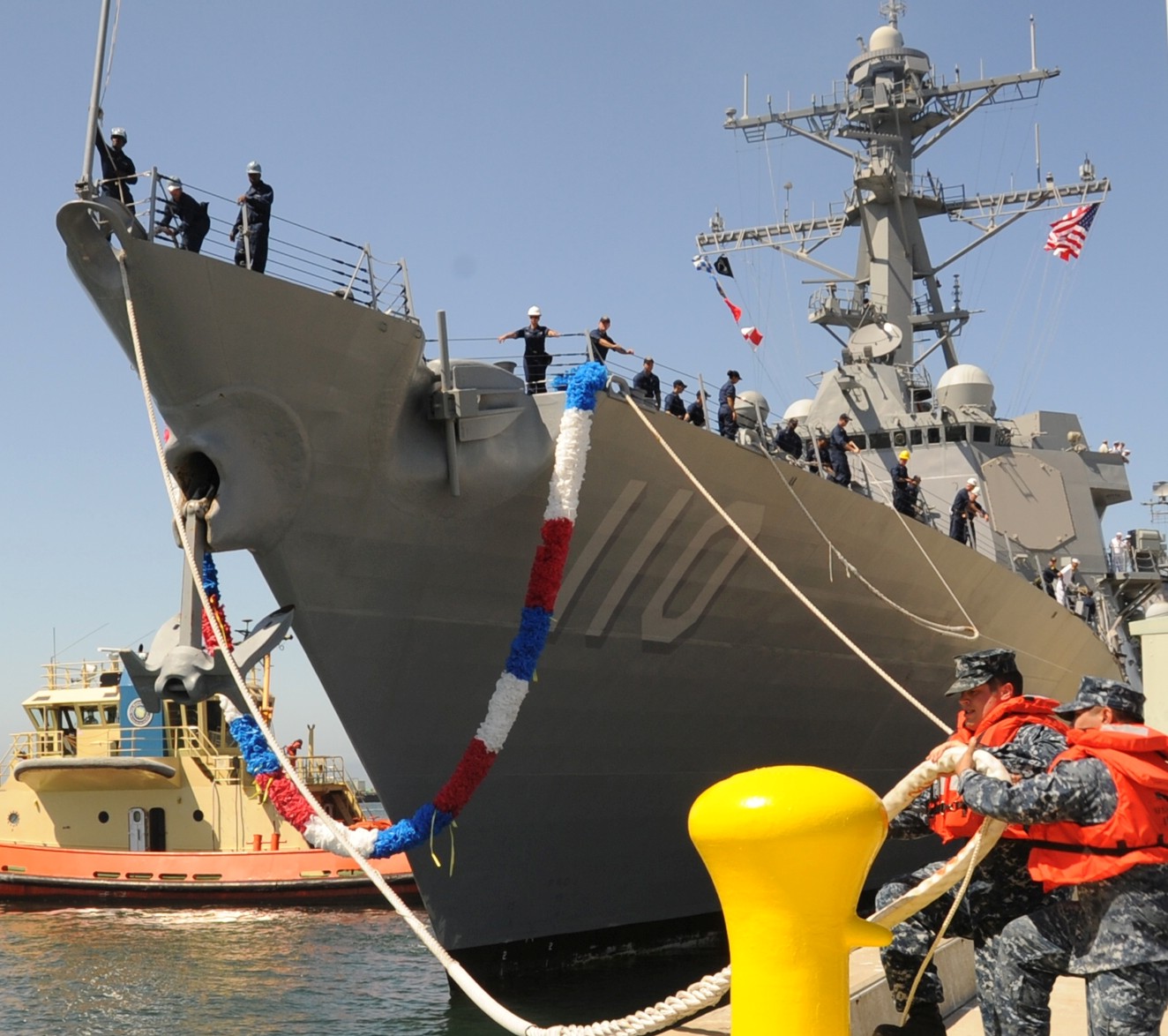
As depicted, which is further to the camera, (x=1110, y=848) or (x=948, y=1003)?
(x=948, y=1003)

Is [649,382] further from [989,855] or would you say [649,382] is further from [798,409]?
[798,409]

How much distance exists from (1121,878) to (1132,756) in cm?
35

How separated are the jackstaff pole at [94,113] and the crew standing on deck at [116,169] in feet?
0.48

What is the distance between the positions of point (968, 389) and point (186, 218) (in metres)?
13.3

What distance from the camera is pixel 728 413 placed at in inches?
454

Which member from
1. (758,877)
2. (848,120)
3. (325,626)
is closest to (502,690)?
(325,626)

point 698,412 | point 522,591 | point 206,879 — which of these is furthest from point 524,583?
point 206,879

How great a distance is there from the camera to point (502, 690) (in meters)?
9.15

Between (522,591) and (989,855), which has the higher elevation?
(522,591)

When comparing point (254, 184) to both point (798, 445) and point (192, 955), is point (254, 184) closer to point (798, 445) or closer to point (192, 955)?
point (798, 445)

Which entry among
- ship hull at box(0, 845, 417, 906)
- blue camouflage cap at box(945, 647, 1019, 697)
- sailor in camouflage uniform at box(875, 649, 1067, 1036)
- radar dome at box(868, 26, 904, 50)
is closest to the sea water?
ship hull at box(0, 845, 417, 906)

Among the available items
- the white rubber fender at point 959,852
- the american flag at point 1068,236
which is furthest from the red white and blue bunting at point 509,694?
the american flag at point 1068,236

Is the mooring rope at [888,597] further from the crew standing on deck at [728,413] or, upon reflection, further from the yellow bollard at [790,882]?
the yellow bollard at [790,882]

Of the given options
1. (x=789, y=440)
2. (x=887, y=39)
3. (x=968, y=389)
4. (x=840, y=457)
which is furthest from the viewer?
(x=887, y=39)
